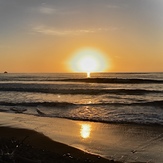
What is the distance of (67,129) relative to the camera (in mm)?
11086

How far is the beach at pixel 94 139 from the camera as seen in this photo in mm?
7262

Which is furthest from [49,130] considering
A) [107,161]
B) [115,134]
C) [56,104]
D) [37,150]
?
[56,104]

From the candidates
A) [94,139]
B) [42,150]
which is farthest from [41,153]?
[94,139]

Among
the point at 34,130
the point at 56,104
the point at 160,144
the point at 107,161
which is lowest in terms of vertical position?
the point at 107,161

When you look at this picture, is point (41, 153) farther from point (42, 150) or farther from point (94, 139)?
point (94, 139)

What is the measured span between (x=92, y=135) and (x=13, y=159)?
4.10 metres

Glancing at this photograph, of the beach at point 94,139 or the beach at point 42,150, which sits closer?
the beach at point 42,150

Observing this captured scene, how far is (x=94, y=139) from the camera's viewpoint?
9.24 meters

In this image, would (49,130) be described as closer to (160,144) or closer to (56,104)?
(160,144)

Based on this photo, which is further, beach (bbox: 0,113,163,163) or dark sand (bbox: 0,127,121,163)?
beach (bbox: 0,113,163,163)

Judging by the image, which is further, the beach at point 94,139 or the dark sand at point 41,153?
the beach at point 94,139

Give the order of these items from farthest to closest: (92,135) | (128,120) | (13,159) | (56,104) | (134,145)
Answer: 1. (56,104)
2. (128,120)
3. (92,135)
4. (134,145)
5. (13,159)

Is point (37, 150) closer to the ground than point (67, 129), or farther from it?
closer to the ground

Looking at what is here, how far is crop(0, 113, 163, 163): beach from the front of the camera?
23.8 feet
